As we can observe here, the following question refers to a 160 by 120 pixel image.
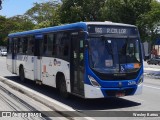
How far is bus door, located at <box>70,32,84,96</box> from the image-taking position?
11.5 metres

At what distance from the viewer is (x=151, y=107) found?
1129cm

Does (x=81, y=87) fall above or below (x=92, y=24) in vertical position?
below

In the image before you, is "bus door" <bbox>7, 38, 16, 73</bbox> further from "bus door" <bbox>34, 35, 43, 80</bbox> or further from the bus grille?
the bus grille

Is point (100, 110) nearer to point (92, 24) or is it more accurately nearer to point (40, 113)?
point (40, 113)

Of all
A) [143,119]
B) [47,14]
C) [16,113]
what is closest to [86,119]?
[143,119]

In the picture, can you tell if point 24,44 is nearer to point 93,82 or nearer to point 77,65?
point 77,65

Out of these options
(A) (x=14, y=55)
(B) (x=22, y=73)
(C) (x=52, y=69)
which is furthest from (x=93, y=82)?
(A) (x=14, y=55)

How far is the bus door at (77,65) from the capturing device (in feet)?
37.7

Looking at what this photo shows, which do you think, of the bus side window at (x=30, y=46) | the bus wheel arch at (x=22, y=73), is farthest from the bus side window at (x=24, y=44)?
the bus wheel arch at (x=22, y=73)

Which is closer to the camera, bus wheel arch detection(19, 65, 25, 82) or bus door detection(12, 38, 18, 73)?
bus wheel arch detection(19, 65, 25, 82)

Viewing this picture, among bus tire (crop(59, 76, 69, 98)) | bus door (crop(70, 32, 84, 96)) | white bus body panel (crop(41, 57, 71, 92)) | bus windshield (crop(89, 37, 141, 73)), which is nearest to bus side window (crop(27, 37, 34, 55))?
white bus body panel (crop(41, 57, 71, 92))

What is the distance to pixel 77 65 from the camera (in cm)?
1184

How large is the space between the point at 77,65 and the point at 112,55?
1196 mm

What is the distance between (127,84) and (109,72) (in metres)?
0.73
